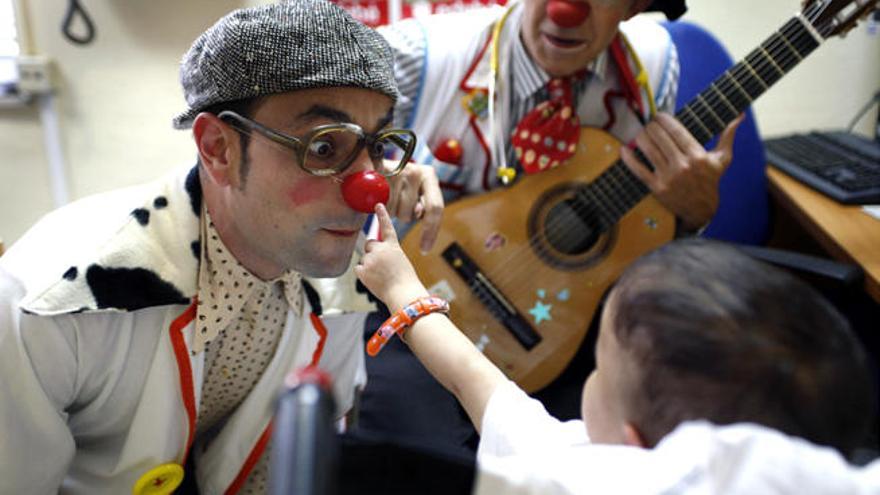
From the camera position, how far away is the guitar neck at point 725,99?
158 centimetres

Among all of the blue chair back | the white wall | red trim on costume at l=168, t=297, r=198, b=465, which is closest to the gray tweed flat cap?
red trim on costume at l=168, t=297, r=198, b=465

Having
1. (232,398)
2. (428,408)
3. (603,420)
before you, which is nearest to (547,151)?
(428,408)

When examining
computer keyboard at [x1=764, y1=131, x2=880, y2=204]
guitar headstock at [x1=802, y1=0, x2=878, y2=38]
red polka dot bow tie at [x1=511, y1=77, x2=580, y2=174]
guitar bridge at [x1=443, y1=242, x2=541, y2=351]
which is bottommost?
guitar bridge at [x1=443, y1=242, x2=541, y2=351]

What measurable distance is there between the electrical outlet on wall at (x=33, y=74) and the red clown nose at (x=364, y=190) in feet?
6.44

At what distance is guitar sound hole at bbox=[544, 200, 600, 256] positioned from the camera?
165 centimetres

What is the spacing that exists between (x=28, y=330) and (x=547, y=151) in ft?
3.58

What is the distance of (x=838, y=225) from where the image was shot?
1710 millimetres

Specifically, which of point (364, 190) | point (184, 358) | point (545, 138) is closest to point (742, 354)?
point (364, 190)

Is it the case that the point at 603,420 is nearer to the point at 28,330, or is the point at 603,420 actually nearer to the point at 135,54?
the point at 28,330

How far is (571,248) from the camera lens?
166 centimetres

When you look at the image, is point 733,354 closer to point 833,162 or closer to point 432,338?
point 432,338

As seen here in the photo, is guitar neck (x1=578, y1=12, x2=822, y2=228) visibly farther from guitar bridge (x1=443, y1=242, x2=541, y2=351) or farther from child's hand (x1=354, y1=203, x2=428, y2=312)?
child's hand (x1=354, y1=203, x2=428, y2=312)

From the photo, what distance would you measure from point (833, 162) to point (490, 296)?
1.19m

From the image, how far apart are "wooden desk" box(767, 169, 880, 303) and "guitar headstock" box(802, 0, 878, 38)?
1.45 ft
